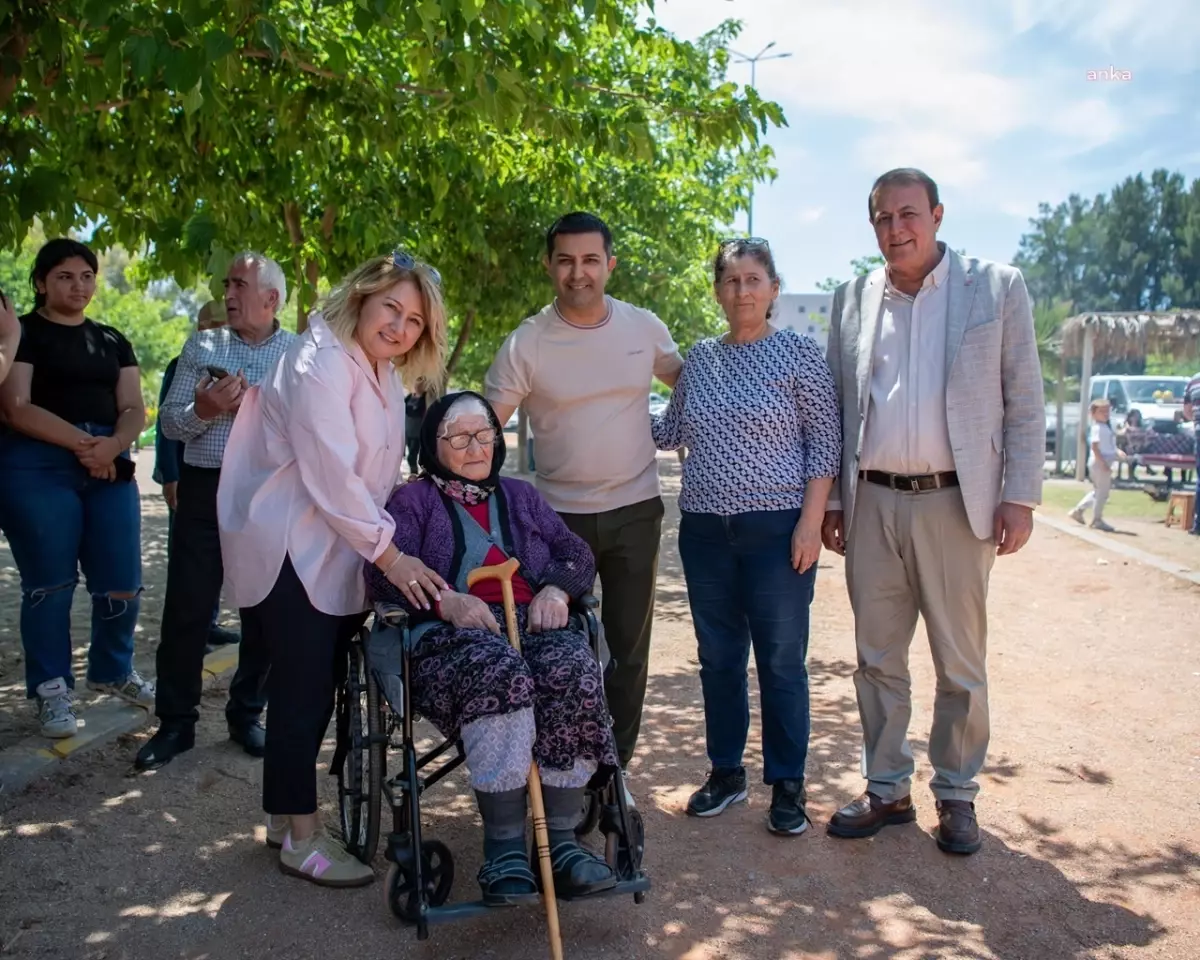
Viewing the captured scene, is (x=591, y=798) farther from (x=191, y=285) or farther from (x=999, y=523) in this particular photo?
(x=191, y=285)

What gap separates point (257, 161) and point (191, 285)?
120cm

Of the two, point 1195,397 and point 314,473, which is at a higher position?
point 1195,397

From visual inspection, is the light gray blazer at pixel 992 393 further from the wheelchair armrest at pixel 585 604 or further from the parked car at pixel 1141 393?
the parked car at pixel 1141 393

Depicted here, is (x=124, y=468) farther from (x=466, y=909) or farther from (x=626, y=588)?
(x=466, y=909)

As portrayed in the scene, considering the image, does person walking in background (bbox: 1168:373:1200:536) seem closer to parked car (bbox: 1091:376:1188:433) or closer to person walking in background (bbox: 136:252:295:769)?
parked car (bbox: 1091:376:1188:433)

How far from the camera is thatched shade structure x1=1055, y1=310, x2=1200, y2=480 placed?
18.1 m

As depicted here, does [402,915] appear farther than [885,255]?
No

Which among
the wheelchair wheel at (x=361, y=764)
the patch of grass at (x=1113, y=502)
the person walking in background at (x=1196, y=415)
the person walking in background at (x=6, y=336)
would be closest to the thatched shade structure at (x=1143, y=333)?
the patch of grass at (x=1113, y=502)

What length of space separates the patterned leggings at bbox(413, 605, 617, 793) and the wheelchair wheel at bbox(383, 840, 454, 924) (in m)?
0.29

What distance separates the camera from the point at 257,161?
6.81 meters

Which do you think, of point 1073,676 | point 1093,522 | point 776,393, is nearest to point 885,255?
point 776,393

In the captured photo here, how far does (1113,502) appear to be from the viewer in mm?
16016

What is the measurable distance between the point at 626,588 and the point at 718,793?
0.85 m

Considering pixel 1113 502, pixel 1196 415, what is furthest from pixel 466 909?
pixel 1113 502
